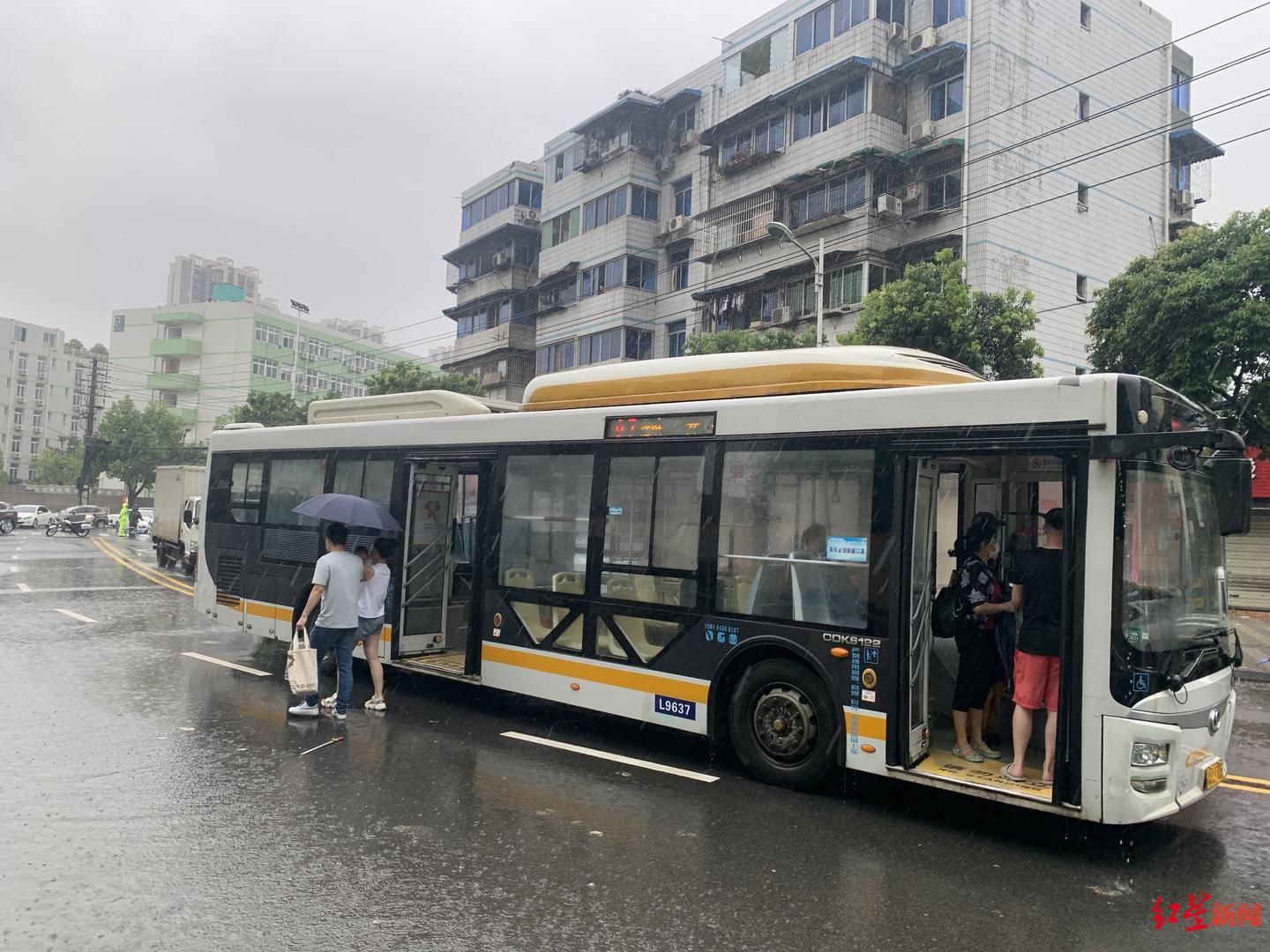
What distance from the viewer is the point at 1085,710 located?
5.02 metres

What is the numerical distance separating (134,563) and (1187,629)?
2845 centimetres

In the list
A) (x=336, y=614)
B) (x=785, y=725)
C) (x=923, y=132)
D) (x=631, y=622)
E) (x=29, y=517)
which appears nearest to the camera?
(x=785, y=725)

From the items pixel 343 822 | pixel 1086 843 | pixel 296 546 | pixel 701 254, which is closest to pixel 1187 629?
pixel 1086 843

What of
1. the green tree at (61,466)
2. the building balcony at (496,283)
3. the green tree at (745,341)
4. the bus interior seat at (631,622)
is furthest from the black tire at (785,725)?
the green tree at (61,466)

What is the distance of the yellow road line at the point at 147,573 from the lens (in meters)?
19.9

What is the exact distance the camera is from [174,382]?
87000mm

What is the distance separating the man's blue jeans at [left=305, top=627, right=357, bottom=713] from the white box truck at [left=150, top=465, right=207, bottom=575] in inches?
740

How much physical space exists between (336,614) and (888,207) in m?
24.0

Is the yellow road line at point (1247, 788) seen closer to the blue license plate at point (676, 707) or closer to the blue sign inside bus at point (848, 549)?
the blue sign inside bus at point (848, 549)

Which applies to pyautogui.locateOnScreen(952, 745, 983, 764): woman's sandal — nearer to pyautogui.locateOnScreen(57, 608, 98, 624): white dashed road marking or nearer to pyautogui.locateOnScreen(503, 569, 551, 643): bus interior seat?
pyautogui.locateOnScreen(503, 569, 551, 643): bus interior seat

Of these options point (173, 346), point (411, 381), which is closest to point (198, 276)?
point (173, 346)

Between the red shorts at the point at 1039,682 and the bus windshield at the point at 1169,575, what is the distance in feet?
1.90

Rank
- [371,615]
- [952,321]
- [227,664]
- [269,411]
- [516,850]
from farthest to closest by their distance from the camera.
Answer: [269,411] < [952,321] < [227,664] < [371,615] < [516,850]

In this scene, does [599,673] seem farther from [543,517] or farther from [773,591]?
[773,591]
